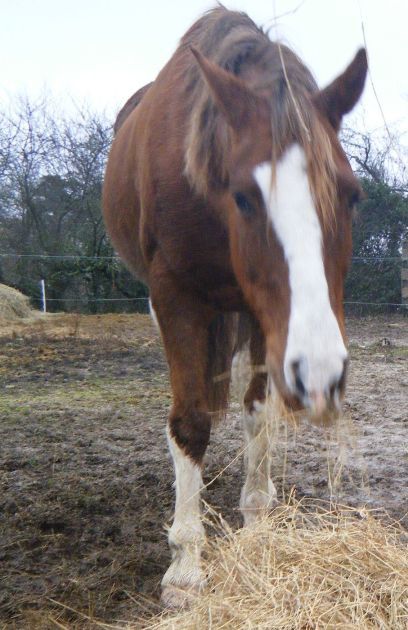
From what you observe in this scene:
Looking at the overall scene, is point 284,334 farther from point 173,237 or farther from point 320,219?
point 173,237

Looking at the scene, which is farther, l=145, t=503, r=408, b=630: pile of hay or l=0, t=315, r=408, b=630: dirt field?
l=0, t=315, r=408, b=630: dirt field

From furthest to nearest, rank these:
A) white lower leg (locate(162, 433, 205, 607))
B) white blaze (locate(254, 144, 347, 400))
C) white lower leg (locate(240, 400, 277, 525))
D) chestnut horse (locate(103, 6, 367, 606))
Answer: white lower leg (locate(240, 400, 277, 525)) → white lower leg (locate(162, 433, 205, 607)) → chestnut horse (locate(103, 6, 367, 606)) → white blaze (locate(254, 144, 347, 400))

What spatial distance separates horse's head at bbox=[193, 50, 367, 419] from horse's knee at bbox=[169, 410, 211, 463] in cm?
70

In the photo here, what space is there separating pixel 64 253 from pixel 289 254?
16.2 metres

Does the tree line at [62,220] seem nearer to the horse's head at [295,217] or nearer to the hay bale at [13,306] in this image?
the hay bale at [13,306]

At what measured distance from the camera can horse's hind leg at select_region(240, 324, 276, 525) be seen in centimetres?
291

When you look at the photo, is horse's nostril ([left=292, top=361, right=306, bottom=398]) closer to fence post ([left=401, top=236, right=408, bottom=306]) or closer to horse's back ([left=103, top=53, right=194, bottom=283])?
horse's back ([left=103, top=53, right=194, bottom=283])

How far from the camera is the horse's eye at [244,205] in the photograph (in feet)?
6.47

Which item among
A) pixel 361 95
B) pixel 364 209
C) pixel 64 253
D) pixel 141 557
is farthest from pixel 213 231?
pixel 64 253

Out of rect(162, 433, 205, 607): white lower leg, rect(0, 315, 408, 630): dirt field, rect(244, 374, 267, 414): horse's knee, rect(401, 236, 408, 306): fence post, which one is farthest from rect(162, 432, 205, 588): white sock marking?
rect(401, 236, 408, 306): fence post

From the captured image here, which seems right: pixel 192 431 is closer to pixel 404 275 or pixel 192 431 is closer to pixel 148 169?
pixel 148 169

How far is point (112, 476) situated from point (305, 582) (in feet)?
6.38

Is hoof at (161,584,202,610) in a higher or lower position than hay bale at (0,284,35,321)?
lower

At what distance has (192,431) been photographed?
8.65ft
